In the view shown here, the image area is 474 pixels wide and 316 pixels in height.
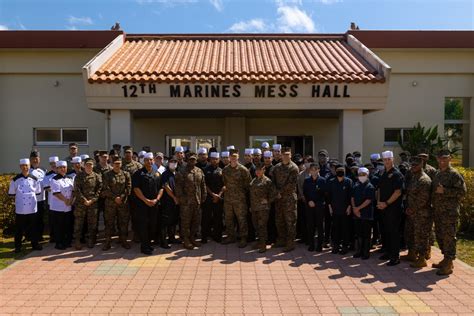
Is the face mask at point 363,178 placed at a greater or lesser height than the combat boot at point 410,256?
greater

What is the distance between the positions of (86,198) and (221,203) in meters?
2.62

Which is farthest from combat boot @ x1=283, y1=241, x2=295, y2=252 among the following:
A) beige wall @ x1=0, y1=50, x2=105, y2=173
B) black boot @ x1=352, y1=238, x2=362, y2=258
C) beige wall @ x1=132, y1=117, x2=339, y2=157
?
beige wall @ x1=0, y1=50, x2=105, y2=173

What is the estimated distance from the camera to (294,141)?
1449 centimetres

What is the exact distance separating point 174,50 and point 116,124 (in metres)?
4.31

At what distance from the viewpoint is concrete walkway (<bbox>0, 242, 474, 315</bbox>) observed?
5.08 m

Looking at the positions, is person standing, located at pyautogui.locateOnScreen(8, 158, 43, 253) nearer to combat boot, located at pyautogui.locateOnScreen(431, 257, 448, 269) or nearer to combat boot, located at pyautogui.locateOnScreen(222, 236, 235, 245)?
combat boot, located at pyautogui.locateOnScreen(222, 236, 235, 245)

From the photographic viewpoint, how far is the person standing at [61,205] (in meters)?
7.73

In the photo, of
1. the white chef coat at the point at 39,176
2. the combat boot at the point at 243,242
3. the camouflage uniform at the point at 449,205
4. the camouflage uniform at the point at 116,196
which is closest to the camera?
the camouflage uniform at the point at 449,205

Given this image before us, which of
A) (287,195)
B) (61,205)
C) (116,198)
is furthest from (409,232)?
(61,205)

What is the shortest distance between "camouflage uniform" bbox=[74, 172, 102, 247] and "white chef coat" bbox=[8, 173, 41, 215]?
821 mm

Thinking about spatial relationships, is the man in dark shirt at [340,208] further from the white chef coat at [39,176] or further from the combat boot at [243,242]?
the white chef coat at [39,176]

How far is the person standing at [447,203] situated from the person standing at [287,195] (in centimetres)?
245

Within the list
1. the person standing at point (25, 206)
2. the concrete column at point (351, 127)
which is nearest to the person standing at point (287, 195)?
the concrete column at point (351, 127)

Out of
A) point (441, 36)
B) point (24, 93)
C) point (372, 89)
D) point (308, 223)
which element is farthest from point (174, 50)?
point (441, 36)
